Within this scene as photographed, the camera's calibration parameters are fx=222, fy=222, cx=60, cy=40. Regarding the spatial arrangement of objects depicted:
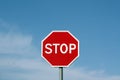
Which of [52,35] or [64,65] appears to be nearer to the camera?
[64,65]

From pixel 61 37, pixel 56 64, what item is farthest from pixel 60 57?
pixel 61 37

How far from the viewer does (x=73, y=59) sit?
6.13 m

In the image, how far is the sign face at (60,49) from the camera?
20.1 ft

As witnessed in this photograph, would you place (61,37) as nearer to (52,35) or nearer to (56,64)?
(52,35)

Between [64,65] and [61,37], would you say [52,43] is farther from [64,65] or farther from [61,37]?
[64,65]

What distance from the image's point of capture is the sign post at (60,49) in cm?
613

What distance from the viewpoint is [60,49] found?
618cm

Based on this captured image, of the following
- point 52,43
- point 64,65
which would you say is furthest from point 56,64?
point 52,43

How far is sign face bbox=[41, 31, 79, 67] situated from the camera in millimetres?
6141

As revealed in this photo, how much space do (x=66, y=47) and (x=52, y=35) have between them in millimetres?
620

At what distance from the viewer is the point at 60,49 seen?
243 inches

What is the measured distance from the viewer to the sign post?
6133 mm

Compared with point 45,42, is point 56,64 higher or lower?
lower
